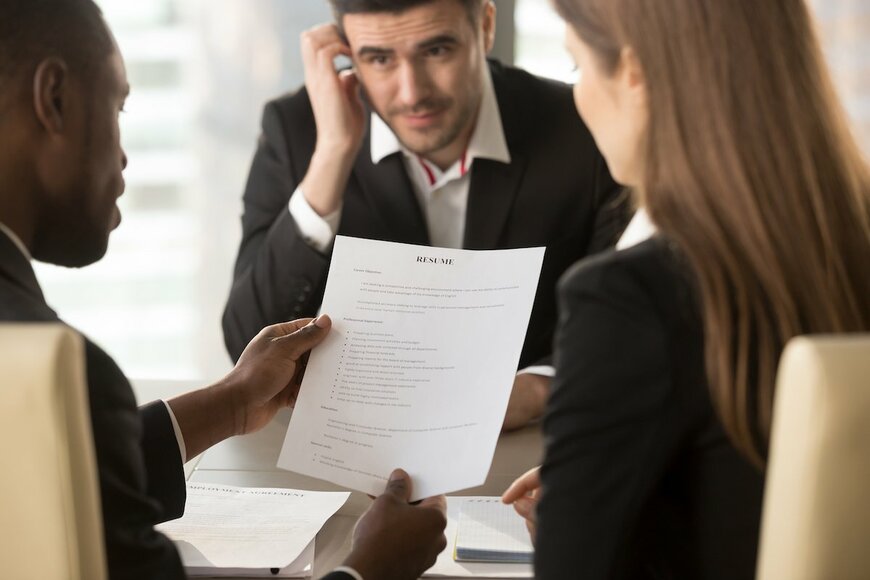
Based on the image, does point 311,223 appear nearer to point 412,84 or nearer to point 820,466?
point 412,84

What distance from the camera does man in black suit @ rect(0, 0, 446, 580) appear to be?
95 cm

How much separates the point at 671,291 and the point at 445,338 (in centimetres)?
49

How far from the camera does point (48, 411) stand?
29.3 inches

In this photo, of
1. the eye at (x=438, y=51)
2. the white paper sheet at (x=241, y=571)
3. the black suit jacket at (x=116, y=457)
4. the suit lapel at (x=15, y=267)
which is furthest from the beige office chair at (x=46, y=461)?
the eye at (x=438, y=51)

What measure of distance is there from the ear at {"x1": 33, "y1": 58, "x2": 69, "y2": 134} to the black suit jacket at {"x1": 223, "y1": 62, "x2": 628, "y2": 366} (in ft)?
3.83

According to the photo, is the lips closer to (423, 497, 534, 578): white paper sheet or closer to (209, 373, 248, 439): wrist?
(209, 373, 248, 439): wrist

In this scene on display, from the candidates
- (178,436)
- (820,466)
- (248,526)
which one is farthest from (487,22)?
(820,466)

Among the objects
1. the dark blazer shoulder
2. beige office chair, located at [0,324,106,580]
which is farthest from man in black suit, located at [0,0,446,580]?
the dark blazer shoulder

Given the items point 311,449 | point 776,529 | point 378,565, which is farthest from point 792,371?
point 311,449

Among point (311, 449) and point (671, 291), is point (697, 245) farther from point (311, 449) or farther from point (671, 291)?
point (311, 449)

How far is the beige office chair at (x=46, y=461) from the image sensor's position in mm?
737

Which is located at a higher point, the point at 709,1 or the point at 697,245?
the point at 709,1

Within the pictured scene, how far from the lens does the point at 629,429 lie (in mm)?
863

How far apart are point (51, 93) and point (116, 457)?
0.44 m
